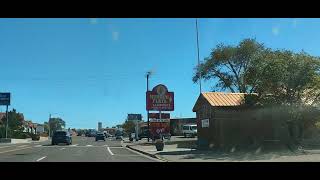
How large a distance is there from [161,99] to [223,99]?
7459 mm

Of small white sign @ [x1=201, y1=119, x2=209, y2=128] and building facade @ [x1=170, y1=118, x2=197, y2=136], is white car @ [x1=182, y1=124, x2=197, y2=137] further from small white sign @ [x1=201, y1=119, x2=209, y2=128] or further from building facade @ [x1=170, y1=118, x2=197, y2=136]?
small white sign @ [x1=201, y1=119, x2=209, y2=128]

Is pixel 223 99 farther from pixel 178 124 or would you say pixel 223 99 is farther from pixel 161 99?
pixel 178 124

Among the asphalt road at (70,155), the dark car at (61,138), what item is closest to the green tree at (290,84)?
the asphalt road at (70,155)

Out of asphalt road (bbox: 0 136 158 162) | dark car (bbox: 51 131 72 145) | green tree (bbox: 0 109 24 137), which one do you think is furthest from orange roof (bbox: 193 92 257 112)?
green tree (bbox: 0 109 24 137)

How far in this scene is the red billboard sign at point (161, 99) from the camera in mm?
44688

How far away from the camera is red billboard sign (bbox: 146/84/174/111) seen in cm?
4469

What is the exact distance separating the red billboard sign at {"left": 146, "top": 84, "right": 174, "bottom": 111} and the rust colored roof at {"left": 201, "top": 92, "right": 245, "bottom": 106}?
560cm

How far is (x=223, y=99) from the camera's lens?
38750 mm

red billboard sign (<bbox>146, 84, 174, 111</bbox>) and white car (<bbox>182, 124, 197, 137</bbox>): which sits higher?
red billboard sign (<bbox>146, 84, 174, 111</bbox>)

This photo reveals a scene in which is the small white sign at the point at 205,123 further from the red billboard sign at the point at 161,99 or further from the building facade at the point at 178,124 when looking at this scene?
the building facade at the point at 178,124
